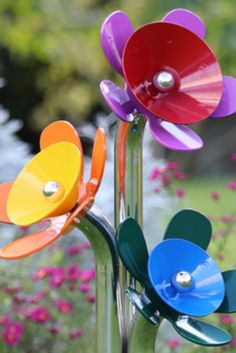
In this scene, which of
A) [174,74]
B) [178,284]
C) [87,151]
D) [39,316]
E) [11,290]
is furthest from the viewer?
[87,151]

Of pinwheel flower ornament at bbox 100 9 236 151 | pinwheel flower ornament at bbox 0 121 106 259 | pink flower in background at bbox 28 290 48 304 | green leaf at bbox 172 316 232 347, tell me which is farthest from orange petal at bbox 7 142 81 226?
pink flower in background at bbox 28 290 48 304

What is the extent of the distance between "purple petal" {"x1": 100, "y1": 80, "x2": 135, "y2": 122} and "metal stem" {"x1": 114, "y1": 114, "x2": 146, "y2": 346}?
27 millimetres

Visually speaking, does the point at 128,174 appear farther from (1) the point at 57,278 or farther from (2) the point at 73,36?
(2) the point at 73,36

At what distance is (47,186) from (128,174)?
0.14 metres

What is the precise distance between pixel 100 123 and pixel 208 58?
1.98m

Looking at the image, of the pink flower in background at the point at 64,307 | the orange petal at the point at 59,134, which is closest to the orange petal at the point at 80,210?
the orange petal at the point at 59,134

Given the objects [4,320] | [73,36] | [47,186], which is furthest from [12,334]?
[73,36]

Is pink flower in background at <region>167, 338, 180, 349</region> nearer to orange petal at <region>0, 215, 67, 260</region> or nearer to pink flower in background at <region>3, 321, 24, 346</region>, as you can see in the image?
pink flower in background at <region>3, 321, 24, 346</region>

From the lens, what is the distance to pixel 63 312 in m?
2.00

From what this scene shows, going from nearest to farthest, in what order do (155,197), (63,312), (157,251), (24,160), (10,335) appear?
(157,251) → (10,335) → (63,312) → (155,197) → (24,160)

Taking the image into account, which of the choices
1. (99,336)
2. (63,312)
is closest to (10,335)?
(63,312)

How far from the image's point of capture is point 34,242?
1.14m

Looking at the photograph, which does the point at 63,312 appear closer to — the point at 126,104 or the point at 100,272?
the point at 100,272

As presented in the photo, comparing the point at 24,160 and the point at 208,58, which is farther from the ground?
the point at 208,58
